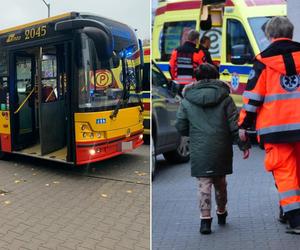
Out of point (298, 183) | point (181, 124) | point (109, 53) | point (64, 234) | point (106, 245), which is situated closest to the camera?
point (181, 124)

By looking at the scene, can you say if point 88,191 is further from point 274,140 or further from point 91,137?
point 274,140

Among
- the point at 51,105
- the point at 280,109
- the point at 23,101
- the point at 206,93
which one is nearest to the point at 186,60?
the point at 206,93

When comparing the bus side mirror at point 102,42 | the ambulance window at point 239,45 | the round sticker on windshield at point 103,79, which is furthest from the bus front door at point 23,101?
the ambulance window at point 239,45

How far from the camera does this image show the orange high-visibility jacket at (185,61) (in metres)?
1.71

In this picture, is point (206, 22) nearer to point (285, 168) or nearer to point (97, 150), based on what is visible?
point (285, 168)

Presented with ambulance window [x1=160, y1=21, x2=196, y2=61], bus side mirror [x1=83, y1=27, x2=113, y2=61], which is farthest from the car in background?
bus side mirror [x1=83, y1=27, x2=113, y2=61]

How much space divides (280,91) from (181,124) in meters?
0.51

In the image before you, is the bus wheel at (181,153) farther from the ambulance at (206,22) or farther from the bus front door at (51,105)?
the bus front door at (51,105)

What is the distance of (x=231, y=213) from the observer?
2.01m

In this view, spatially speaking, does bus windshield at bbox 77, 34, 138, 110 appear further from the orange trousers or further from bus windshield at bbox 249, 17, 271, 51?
the orange trousers

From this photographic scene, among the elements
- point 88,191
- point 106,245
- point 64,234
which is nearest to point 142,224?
point 106,245

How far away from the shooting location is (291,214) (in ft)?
6.66

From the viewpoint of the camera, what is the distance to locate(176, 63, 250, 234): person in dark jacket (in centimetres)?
196

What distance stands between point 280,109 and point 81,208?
2.27 metres
